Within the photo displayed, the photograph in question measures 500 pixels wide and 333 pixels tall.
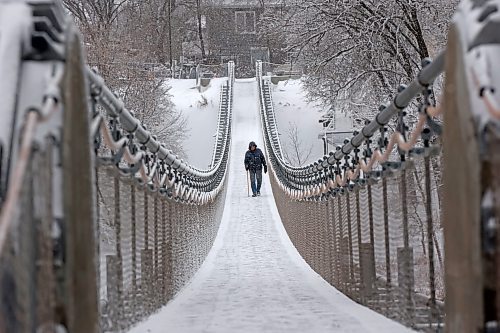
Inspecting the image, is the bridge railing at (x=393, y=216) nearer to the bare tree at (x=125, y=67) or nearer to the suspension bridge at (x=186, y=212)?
the suspension bridge at (x=186, y=212)

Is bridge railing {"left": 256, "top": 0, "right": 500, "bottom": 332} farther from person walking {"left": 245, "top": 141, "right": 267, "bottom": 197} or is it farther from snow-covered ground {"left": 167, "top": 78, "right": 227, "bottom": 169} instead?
snow-covered ground {"left": 167, "top": 78, "right": 227, "bottom": 169}

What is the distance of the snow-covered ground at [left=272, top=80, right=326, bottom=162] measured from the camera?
173 ft

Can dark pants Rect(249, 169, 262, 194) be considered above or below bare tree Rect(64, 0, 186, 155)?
below

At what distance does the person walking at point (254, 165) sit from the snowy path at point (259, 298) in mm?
6620

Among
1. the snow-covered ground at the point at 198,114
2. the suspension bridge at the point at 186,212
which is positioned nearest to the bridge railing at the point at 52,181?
the suspension bridge at the point at 186,212

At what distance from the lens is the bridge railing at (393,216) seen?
5.24m

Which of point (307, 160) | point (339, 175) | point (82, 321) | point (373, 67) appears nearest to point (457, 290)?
point (82, 321)

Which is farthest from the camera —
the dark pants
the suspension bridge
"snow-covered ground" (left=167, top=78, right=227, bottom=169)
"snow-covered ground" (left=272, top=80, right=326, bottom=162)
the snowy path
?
"snow-covered ground" (left=167, top=78, right=227, bottom=169)

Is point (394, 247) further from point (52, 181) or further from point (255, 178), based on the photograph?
point (255, 178)

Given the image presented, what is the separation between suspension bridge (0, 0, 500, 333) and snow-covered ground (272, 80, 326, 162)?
135 ft

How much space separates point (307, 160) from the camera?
169 ft

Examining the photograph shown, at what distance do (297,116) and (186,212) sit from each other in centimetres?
4603

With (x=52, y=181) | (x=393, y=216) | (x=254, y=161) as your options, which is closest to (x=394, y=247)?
(x=393, y=216)

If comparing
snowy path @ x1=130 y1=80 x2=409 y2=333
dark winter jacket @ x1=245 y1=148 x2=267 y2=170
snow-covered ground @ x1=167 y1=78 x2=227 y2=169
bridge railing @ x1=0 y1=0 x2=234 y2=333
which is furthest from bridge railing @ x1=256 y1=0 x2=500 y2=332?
snow-covered ground @ x1=167 y1=78 x2=227 y2=169
